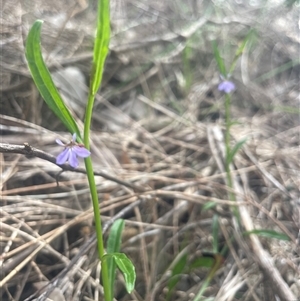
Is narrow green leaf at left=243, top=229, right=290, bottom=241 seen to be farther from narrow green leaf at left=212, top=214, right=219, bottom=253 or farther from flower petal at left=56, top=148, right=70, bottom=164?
flower petal at left=56, top=148, right=70, bottom=164

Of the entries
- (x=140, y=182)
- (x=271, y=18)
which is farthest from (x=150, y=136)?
(x=271, y=18)

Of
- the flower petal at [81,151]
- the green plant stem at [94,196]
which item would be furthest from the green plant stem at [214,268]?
the flower petal at [81,151]

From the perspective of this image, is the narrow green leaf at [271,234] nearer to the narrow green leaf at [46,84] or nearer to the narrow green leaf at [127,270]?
the narrow green leaf at [127,270]

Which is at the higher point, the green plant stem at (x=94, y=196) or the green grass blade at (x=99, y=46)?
the green grass blade at (x=99, y=46)

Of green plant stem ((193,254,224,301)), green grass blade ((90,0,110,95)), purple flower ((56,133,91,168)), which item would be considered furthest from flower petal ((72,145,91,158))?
green plant stem ((193,254,224,301))

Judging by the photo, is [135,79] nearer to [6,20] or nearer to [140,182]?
[6,20]
